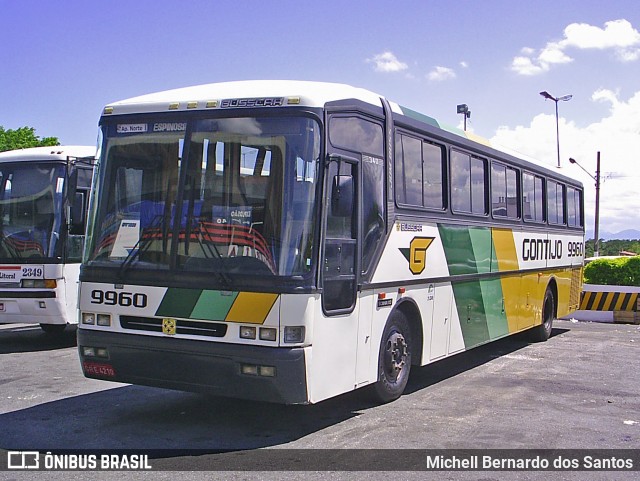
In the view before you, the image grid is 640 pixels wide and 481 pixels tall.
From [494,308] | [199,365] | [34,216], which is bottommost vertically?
[199,365]

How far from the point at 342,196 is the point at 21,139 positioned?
34782 mm

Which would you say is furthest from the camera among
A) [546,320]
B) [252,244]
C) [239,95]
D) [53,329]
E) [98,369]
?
[546,320]

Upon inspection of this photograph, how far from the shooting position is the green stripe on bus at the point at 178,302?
693cm

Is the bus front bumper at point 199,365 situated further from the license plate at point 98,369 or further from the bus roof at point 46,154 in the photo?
the bus roof at point 46,154

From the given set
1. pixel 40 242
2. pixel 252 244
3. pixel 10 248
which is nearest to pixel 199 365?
pixel 252 244

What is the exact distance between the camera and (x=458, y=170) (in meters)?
10.3

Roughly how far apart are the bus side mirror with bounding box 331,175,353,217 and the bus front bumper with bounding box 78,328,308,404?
1.39 meters

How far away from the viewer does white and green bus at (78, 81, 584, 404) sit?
6.74m

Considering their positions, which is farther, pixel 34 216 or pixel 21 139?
pixel 21 139

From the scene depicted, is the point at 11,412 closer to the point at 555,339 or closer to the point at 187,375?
the point at 187,375

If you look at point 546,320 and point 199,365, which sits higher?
point 199,365

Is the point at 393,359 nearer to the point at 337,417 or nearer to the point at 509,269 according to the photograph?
the point at 337,417

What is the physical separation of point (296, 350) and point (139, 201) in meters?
2.14

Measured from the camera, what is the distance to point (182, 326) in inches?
276
